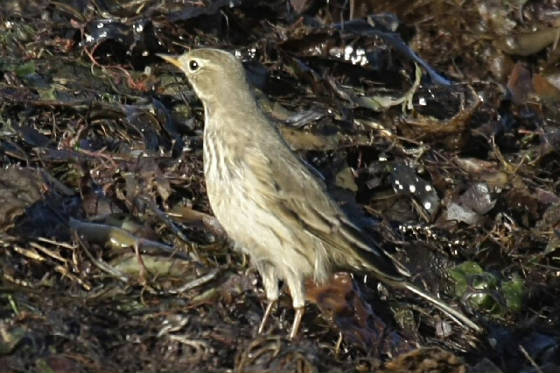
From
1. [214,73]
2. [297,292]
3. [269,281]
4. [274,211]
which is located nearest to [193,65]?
[214,73]

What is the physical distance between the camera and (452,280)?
8.58 meters

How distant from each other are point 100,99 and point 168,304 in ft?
7.41

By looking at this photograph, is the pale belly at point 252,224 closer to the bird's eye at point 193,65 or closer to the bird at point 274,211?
the bird at point 274,211

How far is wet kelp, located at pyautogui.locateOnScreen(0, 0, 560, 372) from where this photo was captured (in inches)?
269

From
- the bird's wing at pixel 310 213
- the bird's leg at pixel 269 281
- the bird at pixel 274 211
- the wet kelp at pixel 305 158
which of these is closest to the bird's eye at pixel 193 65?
the bird at pixel 274 211

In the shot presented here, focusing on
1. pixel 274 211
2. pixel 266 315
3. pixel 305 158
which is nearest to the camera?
pixel 266 315

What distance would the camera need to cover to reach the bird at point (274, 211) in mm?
7285

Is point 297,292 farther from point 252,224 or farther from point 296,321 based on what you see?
point 252,224

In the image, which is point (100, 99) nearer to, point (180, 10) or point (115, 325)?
point (180, 10)

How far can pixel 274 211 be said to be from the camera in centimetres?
738

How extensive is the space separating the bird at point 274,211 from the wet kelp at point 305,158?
16 cm

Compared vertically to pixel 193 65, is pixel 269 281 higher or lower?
lower

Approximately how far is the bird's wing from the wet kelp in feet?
0.73

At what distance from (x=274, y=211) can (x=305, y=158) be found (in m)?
1.52
